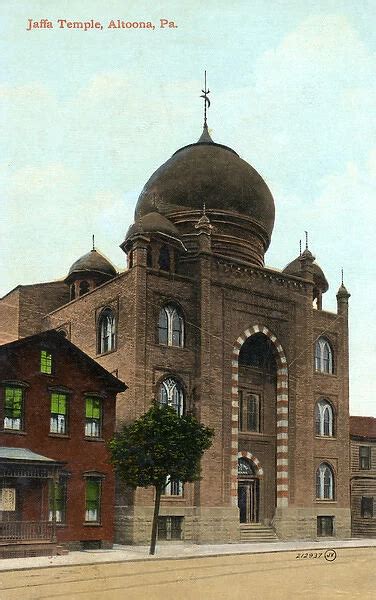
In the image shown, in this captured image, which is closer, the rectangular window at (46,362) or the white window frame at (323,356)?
the rectangular window at (46,362)

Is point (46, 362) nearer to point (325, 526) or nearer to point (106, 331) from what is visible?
point (106, 331)

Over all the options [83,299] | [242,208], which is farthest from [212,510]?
[242,208]

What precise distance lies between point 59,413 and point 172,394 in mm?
6421

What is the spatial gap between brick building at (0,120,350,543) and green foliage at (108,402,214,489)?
4510mm

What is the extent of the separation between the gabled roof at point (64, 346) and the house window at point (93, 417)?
35.2 inches

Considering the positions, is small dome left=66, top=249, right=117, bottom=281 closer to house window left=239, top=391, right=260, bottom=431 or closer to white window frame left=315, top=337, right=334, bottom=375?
house window left=239, top=391, right=260, bottom=431

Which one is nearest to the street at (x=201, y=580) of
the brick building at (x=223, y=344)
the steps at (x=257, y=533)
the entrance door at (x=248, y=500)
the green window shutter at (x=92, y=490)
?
the green window shutter at (x=92, y=490)

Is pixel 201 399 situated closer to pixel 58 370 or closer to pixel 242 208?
pixel 58 370

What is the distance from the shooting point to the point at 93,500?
30.0 metres

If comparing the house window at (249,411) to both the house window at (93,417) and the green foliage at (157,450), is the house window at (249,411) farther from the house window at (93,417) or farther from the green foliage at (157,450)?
the green foliage at (157,450)

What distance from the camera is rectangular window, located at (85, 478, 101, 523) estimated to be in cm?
2964

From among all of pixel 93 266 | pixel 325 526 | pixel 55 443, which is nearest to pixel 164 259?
pixel 93 266

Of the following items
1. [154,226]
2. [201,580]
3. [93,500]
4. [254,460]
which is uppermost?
[154,226]

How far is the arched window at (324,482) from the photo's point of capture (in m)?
39.6
